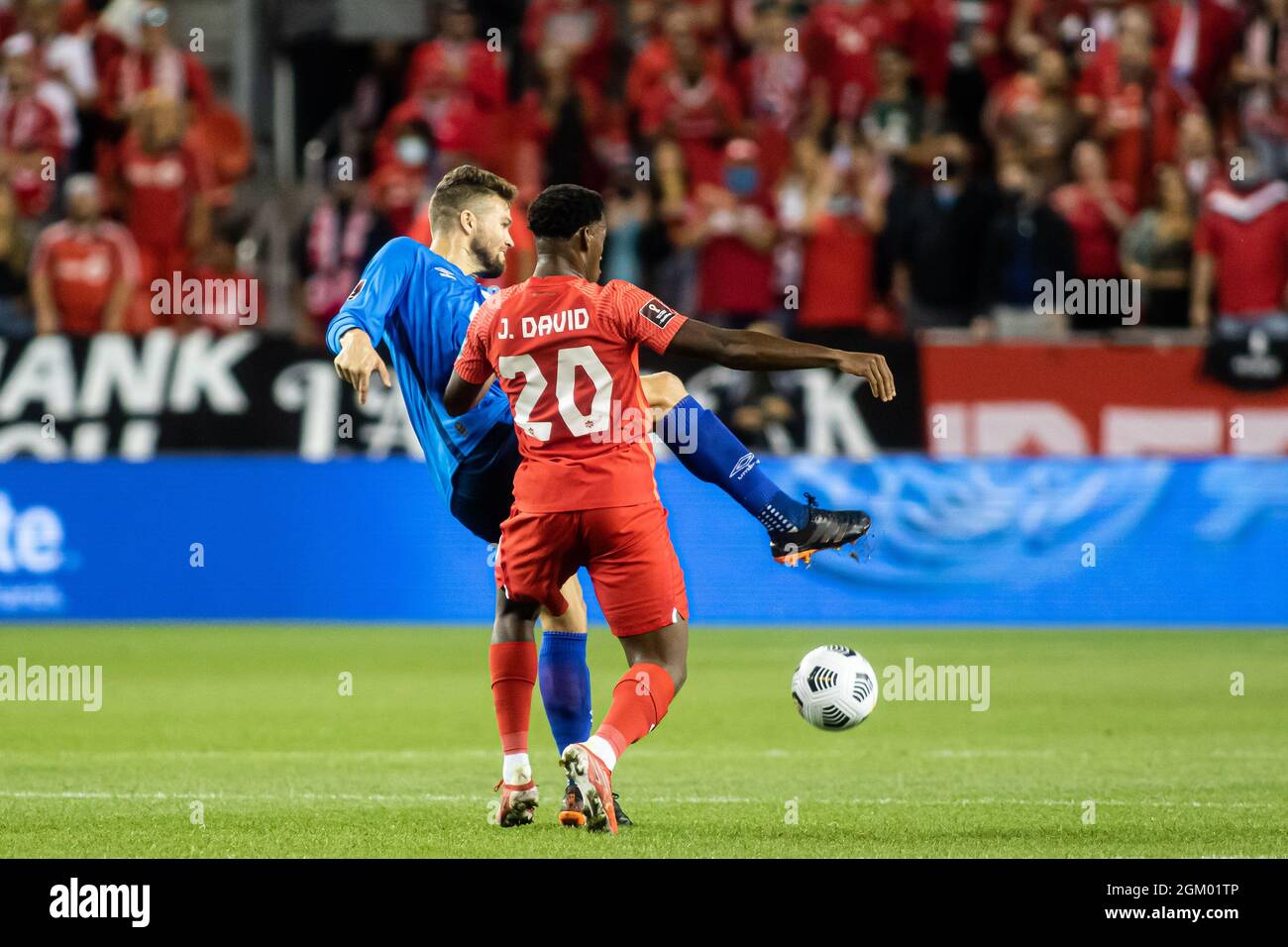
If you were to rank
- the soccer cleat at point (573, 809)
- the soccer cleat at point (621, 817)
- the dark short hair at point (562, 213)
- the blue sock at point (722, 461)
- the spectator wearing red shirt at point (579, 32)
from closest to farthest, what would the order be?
1. the dark short hair at point (562, 213)
2. the soccer cleat at point (573, 809)
3. the soccer cleat at point (621, 817)
4. the blue sock at point (722, 461)
5. the spectator wearing red shirt at point (579, 32)

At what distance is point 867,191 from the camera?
17141 millimetres

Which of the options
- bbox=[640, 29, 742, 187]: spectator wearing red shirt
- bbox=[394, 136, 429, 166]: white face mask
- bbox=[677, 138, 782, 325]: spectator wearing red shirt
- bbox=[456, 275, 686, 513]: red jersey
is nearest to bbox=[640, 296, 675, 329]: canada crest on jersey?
bbox=[456, 275, 686, 513]: red jersey

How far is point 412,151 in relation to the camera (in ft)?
57.2

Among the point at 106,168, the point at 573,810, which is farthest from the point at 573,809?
the point at 106,168

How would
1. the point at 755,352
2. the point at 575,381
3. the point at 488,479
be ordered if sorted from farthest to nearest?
the point at 488,479 < the point at 575,381 < the point at 755,352

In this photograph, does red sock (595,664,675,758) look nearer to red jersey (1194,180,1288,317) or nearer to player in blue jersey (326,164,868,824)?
player in blue jersey (326,164,868,824)

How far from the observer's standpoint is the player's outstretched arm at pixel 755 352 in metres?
6.63

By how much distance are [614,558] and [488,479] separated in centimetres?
94

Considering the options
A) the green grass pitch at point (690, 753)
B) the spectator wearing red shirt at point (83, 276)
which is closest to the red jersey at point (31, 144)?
the spectator wearing red shirt at point (83, 276)

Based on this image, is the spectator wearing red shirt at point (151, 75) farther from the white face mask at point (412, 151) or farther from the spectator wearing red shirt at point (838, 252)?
the spectator wearing red shirt at point (838, 252)

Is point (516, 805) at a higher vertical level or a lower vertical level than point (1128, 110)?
lower

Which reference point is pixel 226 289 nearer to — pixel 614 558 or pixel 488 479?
pixel 488 479

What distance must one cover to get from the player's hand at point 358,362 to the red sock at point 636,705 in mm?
1314

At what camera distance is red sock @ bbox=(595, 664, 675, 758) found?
6926 mm
